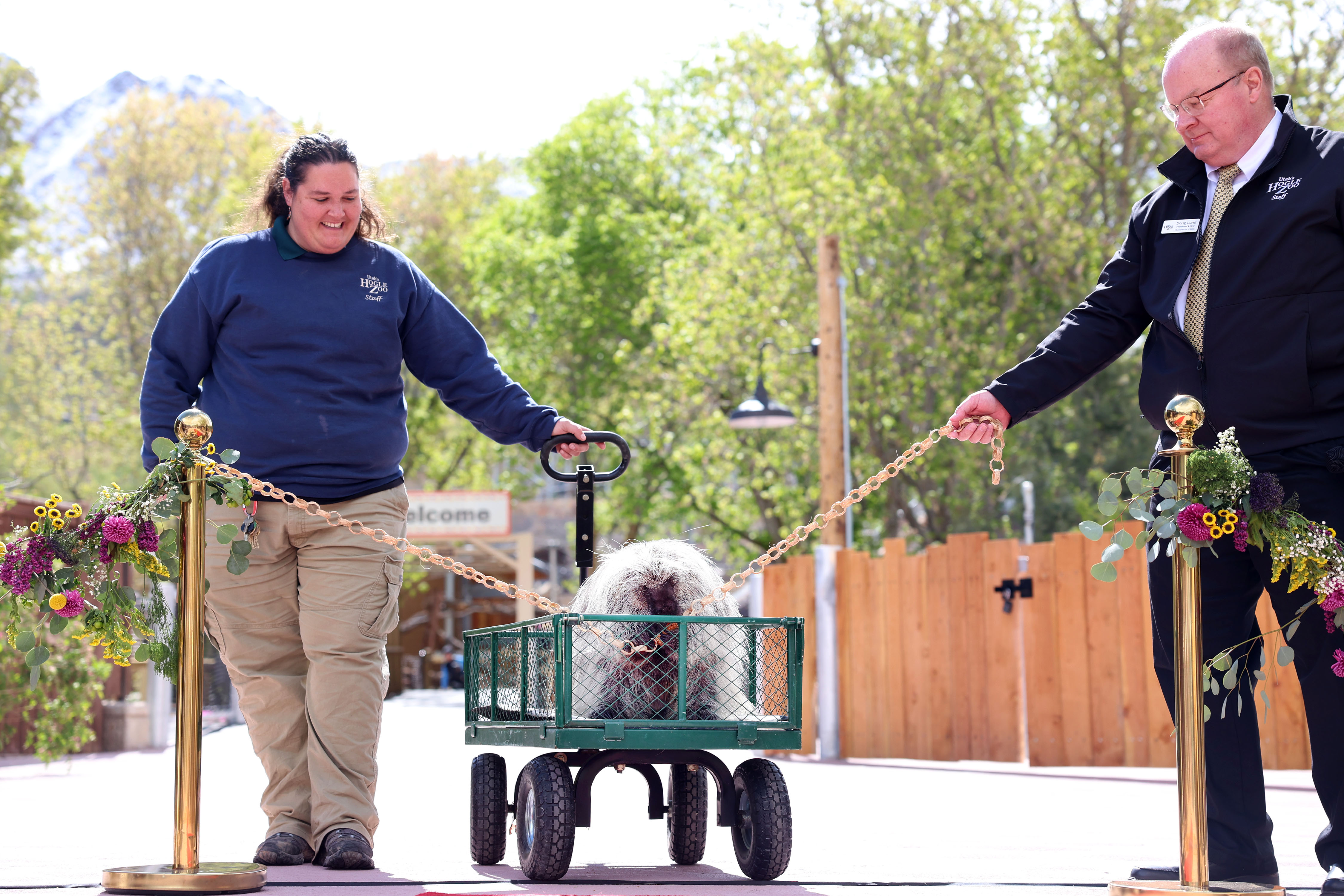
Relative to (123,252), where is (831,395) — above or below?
below

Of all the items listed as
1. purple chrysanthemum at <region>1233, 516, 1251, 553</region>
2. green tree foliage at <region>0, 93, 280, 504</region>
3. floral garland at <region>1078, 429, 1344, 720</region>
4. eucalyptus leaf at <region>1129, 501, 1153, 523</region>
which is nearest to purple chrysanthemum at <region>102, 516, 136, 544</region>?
floral garland at <region>1078, 429, 1344, 720</region>

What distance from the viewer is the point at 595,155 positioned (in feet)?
114

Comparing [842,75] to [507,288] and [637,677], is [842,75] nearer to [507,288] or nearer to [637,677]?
[507,288]

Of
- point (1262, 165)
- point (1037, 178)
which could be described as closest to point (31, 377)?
point (1037, 178)

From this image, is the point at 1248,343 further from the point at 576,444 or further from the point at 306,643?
the point at 306,643

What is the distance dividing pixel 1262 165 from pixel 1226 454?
819 mm

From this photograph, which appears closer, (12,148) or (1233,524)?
(1233,524)

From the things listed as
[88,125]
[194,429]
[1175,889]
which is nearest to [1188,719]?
[1175,889]

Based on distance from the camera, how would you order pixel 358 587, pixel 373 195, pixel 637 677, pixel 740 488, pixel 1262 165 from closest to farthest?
pixel 1262 165 < pixel 637 677 < pixel 358 587 < pixel 373 195 < pixel 740 488

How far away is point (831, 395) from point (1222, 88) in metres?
10.6

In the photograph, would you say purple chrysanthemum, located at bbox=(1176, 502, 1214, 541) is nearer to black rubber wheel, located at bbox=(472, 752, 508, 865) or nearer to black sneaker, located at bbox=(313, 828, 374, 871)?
black rubber wheel, located at bbox=(472, 752, 508, 865)

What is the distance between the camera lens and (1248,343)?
377 cm

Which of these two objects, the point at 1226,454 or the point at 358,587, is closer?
the point at 1226,454

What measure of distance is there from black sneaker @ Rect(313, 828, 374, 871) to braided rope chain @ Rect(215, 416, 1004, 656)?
83 centimetres
